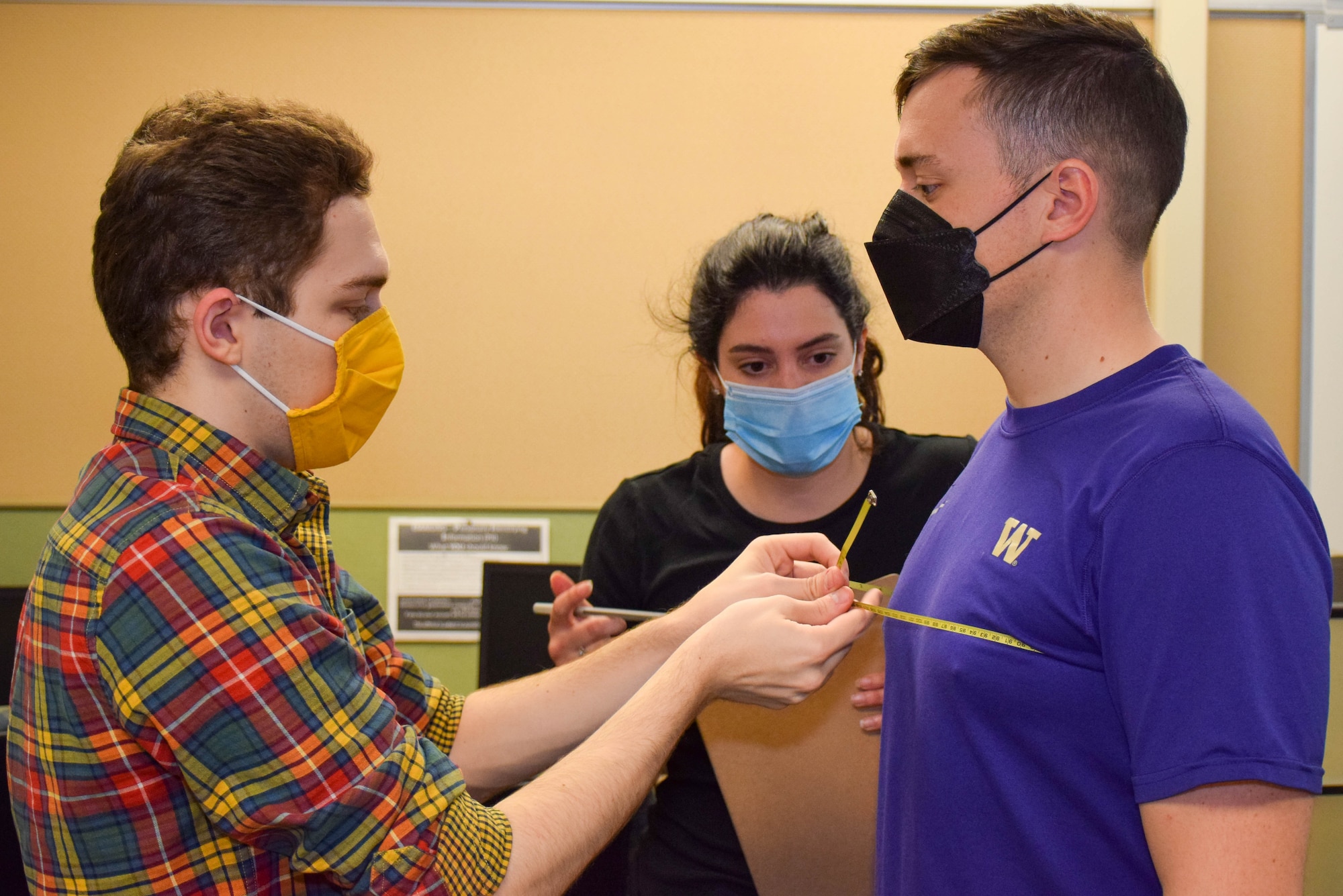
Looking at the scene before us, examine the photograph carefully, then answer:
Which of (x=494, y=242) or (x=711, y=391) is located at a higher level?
(x=494, y=242)

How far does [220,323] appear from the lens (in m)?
1.11

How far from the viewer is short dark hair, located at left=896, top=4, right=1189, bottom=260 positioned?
1.13 metres

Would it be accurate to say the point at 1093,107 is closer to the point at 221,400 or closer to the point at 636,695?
the point at 636,695

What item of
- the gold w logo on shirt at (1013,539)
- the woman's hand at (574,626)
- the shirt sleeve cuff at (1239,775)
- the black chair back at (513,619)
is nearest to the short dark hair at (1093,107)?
the gold w logo on shirt at (1013,539)

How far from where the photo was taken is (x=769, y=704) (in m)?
1.32

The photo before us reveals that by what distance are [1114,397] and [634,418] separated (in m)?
2.09

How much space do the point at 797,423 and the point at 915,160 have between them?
65 centimetres

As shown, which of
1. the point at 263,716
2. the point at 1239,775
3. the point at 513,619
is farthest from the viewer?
the point at 513,619

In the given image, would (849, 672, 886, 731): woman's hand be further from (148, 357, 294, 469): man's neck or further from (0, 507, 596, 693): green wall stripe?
(0, 507, 596, 693): green wall stripe

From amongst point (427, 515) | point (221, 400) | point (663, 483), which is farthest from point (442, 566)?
point (221, 400)

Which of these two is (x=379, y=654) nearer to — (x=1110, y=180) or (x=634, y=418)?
(x=1110, y=180)

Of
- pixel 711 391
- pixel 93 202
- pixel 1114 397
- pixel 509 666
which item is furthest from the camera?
pixel 93 202

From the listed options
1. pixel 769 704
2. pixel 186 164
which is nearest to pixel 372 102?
pixel 186 164

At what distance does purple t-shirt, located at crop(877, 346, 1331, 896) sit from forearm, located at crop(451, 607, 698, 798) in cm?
43
